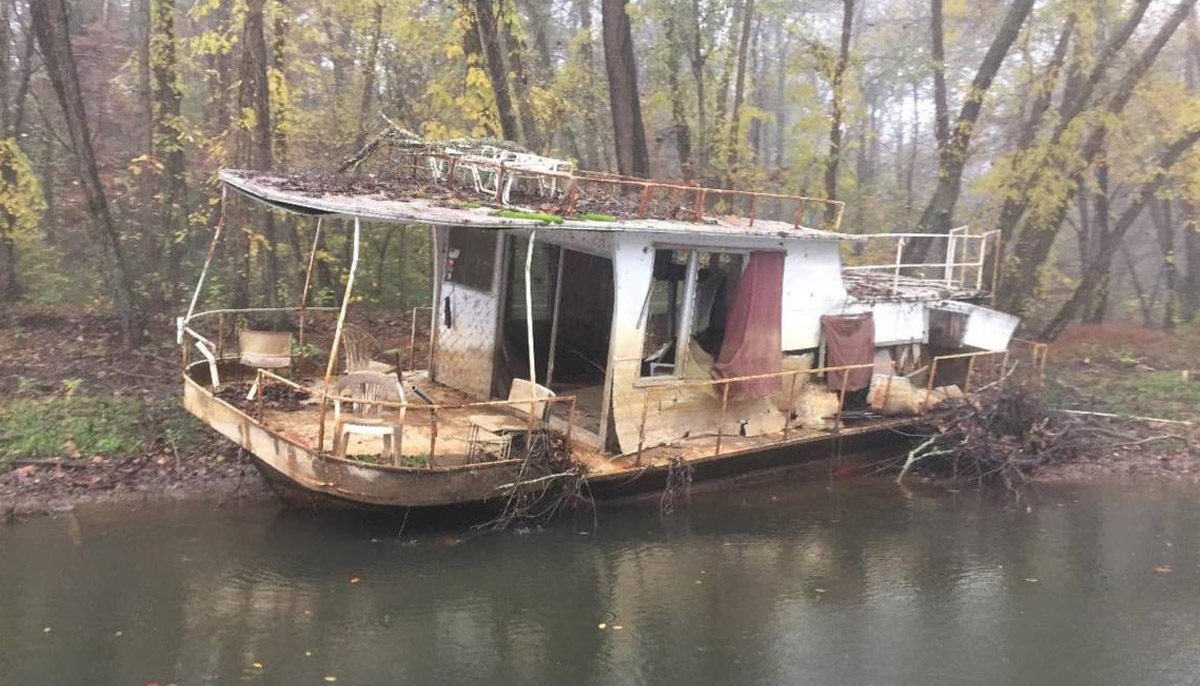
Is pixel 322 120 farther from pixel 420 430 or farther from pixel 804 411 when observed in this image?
pixel 804 411

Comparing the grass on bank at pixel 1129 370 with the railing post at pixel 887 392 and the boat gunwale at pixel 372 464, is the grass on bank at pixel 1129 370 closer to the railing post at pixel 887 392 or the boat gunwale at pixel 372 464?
the railing post at pixel 887 392

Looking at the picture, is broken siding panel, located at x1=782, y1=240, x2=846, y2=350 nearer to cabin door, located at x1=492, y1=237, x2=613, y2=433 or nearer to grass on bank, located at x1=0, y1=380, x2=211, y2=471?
cabin door, located at x1=492, y1=237, x2=613, y2=433

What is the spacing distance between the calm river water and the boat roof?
311cm

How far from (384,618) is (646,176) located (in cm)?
1059

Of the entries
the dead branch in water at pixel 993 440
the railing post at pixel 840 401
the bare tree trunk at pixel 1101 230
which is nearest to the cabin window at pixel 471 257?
the railing post at pixel 840 401

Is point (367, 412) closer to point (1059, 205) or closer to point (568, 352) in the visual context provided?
point (568, 352)

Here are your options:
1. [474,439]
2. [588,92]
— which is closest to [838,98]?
[588,92]

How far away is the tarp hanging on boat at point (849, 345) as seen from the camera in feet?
35.8

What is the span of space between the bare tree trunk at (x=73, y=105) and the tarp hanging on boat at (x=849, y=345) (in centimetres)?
987

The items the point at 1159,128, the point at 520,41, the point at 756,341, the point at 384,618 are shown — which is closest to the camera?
the point at 384,618

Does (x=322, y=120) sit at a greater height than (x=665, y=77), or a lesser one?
lesser

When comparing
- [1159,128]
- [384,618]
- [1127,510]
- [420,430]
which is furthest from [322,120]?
[1159,128]

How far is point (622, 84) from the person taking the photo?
14.9m

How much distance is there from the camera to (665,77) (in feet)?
61.7
